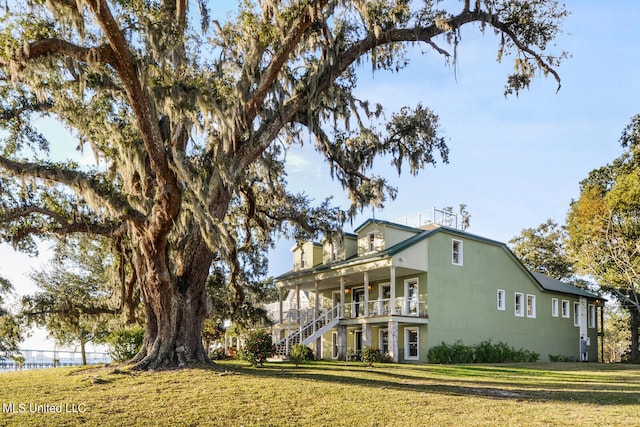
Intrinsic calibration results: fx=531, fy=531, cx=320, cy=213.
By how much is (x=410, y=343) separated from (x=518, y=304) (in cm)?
732

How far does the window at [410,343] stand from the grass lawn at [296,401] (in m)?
10.4

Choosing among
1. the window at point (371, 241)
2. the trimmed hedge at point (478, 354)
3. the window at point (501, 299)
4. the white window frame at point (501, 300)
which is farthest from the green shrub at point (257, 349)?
the window at point (501, 299)

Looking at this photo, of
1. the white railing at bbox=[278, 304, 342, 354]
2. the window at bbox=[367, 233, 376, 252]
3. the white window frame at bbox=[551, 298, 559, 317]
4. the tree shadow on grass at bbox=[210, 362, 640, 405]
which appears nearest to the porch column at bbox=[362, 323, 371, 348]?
the white railing at bbox=[278, 304, 342, 354]

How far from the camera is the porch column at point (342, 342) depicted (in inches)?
931

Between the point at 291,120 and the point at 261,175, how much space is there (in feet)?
13.9

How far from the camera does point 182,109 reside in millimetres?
11523

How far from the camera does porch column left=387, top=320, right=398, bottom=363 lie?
2111 cm

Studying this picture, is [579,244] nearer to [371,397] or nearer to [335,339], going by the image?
[335,339]

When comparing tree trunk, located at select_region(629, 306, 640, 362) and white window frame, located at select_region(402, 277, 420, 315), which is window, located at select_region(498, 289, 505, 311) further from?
tree trunk, located at select_region(629, 306, 640, 362)

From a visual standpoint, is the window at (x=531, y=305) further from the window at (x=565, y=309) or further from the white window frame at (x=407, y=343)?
the white window frame at (x=407, y=343)

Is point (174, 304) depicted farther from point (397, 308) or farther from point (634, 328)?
point (634, 328)

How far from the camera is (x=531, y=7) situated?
13.6 metres

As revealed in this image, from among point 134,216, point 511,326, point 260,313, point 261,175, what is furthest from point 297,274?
point 134,216

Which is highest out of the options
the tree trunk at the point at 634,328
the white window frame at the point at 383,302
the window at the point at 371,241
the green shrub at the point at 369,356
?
the window at the point at 371,241
